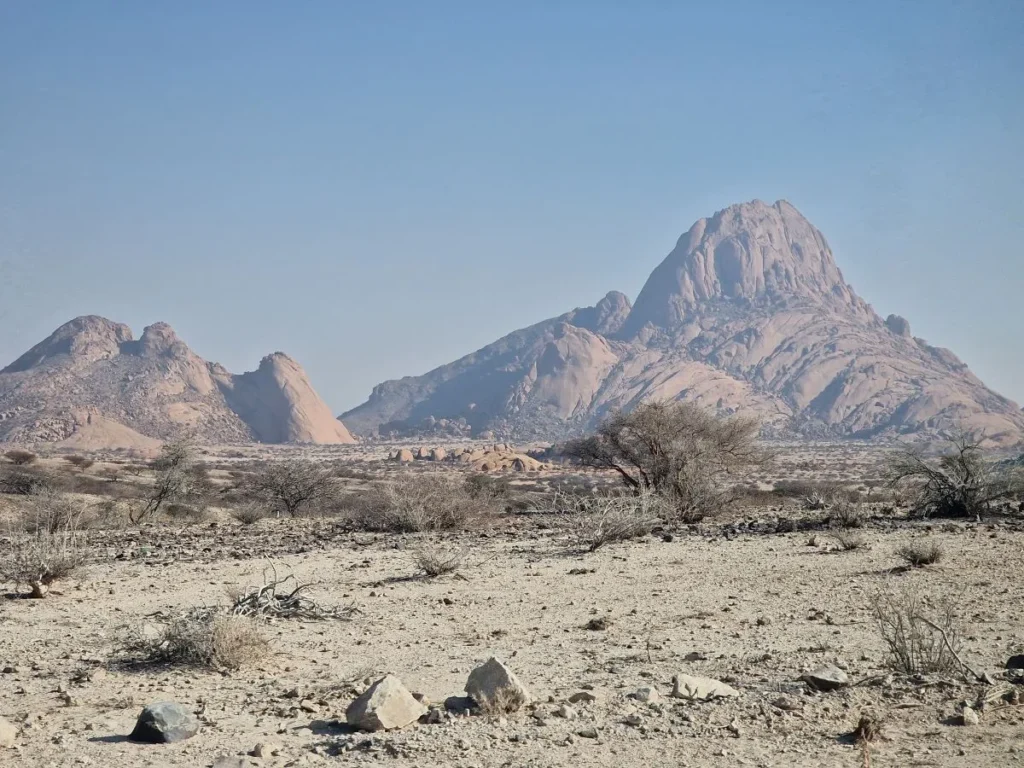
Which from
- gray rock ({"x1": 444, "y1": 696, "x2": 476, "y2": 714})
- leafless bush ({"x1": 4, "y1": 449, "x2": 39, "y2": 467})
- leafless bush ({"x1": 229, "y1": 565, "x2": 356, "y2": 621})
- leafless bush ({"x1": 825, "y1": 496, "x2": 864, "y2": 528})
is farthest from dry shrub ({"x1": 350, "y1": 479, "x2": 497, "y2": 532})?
leafless bush ({"x1": 4, "y1": 449, "x2": 39, "y2": 467})

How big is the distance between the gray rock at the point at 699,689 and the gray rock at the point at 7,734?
14.5ft

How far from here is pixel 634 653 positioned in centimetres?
854

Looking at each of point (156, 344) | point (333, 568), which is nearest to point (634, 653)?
point (333, 568)

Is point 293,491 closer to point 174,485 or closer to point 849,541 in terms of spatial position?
point 174,485

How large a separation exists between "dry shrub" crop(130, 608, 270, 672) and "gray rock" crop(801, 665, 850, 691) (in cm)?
463

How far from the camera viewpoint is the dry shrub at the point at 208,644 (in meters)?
8.06

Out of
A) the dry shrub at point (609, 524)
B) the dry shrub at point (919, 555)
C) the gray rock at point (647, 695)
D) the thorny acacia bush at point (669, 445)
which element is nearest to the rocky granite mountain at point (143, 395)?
the thorny acacia bush at point (669, 445)

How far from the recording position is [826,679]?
22.4ft

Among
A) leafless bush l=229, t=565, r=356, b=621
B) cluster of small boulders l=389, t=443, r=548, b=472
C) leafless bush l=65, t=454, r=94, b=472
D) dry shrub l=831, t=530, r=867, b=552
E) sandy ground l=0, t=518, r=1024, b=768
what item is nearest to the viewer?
sandy ground l=0, t=518, r=1024, b=768

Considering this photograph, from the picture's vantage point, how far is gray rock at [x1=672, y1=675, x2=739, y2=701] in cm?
666

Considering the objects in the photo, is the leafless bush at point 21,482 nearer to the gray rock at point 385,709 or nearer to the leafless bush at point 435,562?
the leafless bush at point 435,562

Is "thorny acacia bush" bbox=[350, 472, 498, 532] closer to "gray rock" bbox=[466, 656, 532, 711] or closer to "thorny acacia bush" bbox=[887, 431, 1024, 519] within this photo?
"thorny acacia bush" bbox=[887, 431, 1024, 519]

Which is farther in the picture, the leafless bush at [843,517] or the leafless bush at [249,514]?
the leafless bush at [249,514]

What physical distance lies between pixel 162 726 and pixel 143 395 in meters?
151
